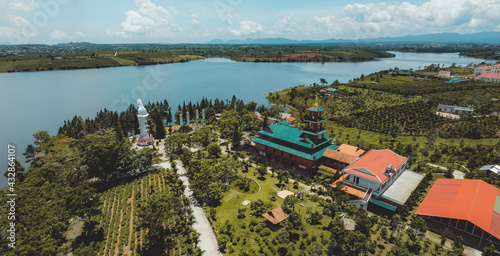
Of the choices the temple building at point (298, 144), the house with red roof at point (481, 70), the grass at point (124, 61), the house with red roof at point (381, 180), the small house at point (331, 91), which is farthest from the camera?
the grass at point (124, 61)

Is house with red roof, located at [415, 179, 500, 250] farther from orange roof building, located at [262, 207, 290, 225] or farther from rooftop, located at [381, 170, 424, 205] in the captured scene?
orange roof building, located at [262, 207, 290, 225]

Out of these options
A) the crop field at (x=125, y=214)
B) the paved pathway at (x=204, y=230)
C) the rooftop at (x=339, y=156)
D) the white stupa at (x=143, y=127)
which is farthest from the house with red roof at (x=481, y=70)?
the crop field at (x=125, y=214)

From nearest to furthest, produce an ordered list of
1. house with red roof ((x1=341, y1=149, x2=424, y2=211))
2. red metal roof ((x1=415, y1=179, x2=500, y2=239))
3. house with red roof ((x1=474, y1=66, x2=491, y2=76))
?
red metal roof ((x1=415, y1=179, x2=500, y2=239)) → house with red roof ((x1=341, y1=149, x2=424, y2=211)) → house with red roof ((x1=474, y1=66, x2=491, y2=76))

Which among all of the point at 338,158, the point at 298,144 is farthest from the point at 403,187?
the point at 298,144

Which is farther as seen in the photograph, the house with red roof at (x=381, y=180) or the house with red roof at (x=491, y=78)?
the house with red roof at (x=491, y=78)

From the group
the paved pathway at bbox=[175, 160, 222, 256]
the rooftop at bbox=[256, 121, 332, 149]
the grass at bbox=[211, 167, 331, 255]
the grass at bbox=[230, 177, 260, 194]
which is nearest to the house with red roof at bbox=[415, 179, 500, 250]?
the grass at bbox=[211, 167, 331, 255]

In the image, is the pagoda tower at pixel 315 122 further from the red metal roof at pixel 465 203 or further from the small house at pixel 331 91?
the small house at pixel 331 91

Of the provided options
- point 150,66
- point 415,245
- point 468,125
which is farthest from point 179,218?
point 150,66
